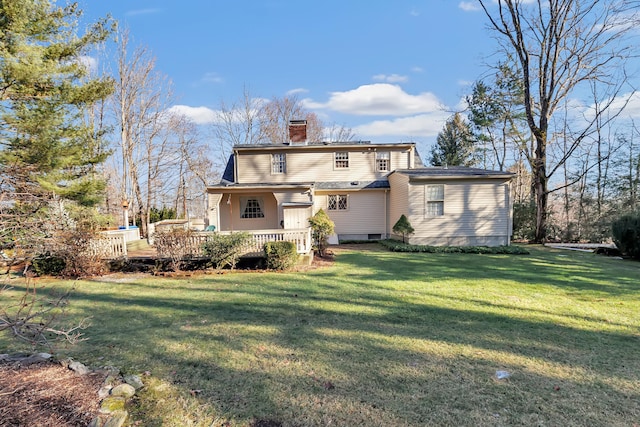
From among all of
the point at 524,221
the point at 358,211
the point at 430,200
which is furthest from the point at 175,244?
the point at 524,221

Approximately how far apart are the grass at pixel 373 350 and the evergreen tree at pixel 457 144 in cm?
2245

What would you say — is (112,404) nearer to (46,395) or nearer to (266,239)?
(46,395)

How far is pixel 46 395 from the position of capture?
2.65 metres

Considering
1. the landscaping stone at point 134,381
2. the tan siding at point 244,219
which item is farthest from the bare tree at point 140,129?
the landscaping stone at point 134,381

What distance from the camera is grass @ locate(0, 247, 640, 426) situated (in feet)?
8.46

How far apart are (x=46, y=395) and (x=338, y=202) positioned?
14588 mm

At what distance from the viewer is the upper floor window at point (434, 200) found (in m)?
14.4

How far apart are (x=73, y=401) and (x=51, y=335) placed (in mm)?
2421

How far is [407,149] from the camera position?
17.4 metres

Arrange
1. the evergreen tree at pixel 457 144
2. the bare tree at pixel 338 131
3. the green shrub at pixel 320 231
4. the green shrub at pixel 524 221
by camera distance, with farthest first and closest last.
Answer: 1. the bare tree at pixel 338 131
2. the evergreen tree at pixel 457 144
3. the green shrub at pixel 524 221
4. the green shrub at pixel 320 231

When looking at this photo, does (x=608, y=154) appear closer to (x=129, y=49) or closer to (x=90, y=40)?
(x=90, y=40)

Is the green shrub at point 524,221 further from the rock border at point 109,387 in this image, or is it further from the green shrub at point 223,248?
the rock border at point 109,387

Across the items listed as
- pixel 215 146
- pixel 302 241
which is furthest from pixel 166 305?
pixel 215 146

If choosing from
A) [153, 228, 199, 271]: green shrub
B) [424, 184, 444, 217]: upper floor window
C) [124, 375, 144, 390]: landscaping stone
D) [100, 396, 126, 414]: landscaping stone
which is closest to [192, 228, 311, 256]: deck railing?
[153, 228, 199, 271]: green shrub
